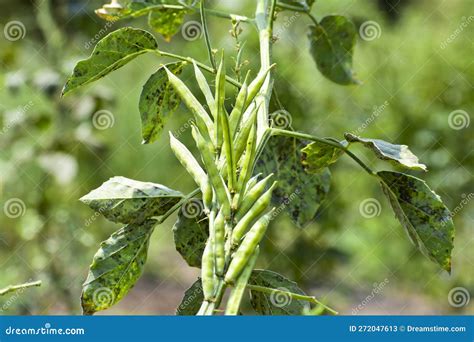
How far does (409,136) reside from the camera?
3629mm

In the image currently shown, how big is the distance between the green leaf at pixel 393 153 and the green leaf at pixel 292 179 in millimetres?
225

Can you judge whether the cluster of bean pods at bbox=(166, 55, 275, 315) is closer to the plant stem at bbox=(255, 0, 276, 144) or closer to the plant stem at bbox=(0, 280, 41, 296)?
the plant stem at bbox=(255, 0, 276, 144)

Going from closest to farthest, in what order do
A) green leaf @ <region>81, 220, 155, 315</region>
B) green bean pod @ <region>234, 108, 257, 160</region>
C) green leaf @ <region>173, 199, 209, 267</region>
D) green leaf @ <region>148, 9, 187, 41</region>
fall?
green bean pod @ <region>234, 108, 257, 160</region> → green leaf @ <region>81, 220, 155, 315</region> → green leaf @ <region>173, 199, 209, 267</region> → green leaf @ <region>148, 9, 187, 41</region>

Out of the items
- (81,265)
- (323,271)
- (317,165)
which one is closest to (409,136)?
(323,271)

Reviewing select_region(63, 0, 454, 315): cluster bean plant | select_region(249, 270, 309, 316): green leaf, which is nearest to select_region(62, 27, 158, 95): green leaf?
select_region(63, 0, 454, 315): cluster bean plant

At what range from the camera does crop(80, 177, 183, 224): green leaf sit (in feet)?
3.05

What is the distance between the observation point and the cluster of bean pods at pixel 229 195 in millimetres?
Result: 682

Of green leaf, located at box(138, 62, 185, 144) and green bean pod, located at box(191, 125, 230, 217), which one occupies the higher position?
green leaf, located at box(138, 62, 185, 144)

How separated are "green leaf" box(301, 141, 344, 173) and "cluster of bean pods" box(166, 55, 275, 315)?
0.19m

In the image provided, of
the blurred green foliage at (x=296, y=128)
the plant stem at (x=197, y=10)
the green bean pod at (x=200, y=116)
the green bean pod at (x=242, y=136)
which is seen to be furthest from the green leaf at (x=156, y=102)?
the blurred green foliage at (x=296, y=128)

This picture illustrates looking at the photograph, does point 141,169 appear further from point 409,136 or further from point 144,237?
point 144,237

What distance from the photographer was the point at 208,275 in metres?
0.68

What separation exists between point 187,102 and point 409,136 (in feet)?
9.61

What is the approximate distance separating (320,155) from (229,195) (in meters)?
0.34
